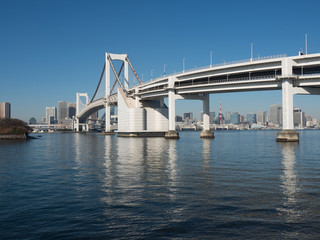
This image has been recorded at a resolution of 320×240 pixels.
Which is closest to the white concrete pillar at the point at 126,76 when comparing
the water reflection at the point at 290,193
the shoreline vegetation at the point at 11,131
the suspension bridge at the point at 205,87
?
the suspension bridge at the point at 205,87

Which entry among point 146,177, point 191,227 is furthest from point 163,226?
point 146,177

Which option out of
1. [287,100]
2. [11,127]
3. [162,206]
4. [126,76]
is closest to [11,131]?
[11,127]

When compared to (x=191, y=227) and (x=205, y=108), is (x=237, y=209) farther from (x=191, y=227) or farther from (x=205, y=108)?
(x=205, y=108)

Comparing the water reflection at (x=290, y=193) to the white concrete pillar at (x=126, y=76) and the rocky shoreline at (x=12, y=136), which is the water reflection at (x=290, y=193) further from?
the white concrete pillar at (x=126, y=76)

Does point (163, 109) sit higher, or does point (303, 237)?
point (163, 109)

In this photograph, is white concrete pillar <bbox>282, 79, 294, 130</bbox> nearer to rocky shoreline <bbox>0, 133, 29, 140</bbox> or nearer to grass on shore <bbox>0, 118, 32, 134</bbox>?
grass on shore <bbox>0, 118, 32, 134</bbox>

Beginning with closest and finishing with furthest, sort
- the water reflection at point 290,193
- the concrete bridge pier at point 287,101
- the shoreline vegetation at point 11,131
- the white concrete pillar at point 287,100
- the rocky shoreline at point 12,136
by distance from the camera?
the water reflection at point 290,193, the concrete bridge pier at point 287,101, the white concrete pillar at point 287,100, the rocky shoreline at point 12,136, the shoreline vegetation at point 11,131

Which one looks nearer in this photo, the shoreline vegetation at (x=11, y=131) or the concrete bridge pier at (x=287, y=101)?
the concrete bridge pier at (x=287, y=101)

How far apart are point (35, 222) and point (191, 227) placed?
18.3 ft

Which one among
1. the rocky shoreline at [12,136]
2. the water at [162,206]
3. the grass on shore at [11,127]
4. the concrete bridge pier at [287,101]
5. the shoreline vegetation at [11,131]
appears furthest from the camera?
the grass on shore at [11,127]

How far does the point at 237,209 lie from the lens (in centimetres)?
1218

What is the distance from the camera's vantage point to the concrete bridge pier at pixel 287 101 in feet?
185

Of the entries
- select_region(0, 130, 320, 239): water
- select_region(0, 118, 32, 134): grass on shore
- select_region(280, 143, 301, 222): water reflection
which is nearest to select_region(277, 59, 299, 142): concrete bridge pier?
select_region(280, 143, 301, 222): water reflection

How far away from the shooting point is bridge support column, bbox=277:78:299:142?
57.4 meters
